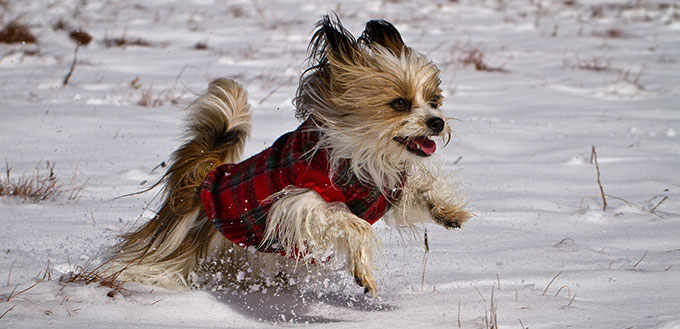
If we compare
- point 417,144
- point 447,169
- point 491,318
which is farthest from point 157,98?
point 491,318

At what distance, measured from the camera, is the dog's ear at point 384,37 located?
9.71ft

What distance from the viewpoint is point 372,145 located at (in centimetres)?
279

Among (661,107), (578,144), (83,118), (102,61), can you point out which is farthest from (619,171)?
(102,61)

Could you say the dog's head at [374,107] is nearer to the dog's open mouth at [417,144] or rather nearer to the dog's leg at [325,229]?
the dog's open mouth at [417,144]

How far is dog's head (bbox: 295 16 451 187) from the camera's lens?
9.09 feet

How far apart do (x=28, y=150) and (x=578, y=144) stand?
4292 millimetres

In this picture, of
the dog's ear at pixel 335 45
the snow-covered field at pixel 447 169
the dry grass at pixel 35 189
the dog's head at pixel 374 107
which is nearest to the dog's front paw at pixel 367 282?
the snow-covered field at pixel 447 169

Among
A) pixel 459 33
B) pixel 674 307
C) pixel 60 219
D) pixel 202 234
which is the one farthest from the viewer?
pixel 459 33

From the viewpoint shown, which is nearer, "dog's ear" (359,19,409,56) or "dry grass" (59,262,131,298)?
"dry grass" (59,262,131,298)

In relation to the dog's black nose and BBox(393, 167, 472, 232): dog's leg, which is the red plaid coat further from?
the dog's black nose

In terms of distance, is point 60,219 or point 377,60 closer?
point 377,60

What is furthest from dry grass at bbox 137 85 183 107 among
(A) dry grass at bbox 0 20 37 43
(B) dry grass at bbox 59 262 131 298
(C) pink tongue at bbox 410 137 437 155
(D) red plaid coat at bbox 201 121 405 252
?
(C) pink tongue at bbox 410 137 437 155

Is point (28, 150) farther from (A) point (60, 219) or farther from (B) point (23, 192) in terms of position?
(A) point (60, 219)

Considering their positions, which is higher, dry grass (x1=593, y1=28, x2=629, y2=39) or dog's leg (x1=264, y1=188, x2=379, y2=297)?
dog's leg (x1=264, y1=188, x2=379, y2=297)
